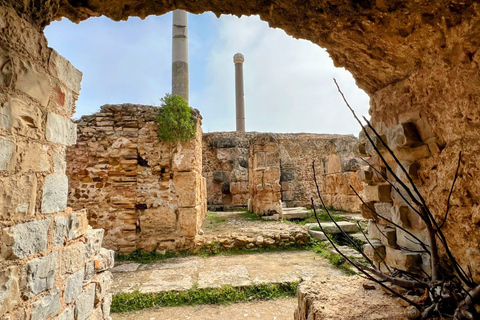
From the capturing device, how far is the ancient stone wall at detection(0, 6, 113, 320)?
1.39 m

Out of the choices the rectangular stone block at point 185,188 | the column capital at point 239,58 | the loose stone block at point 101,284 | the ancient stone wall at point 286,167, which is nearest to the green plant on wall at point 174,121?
the rectangular stone block at point 185,188

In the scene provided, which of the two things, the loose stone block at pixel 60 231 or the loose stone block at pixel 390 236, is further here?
the loose stone block at pixel 390 236

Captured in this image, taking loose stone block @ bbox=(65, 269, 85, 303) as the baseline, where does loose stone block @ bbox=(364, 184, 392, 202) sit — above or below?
above

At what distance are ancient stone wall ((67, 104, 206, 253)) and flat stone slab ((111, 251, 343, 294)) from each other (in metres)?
0.73

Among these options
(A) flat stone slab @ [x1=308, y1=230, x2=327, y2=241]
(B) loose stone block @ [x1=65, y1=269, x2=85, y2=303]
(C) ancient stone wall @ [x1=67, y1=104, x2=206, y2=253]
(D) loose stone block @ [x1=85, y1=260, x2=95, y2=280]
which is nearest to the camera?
(B) loose stone block @ [x1=65, y1=269, x2=85, y2=303]

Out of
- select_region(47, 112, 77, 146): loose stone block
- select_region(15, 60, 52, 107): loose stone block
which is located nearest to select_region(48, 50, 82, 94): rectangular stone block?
select_region(15, 60, 52, 107): loose stone block

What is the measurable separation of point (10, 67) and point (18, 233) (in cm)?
92

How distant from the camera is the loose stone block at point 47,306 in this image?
1538 millimetres

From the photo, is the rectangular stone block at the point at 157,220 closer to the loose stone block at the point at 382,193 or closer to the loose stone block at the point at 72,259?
the loose stone block at the point at 72,259

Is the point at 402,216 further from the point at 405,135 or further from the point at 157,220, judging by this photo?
the point at 157,220

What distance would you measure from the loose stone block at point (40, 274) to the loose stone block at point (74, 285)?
24 centimetres

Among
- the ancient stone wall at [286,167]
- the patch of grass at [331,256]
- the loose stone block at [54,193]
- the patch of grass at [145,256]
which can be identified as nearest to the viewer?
the loose stone block at [54,193]

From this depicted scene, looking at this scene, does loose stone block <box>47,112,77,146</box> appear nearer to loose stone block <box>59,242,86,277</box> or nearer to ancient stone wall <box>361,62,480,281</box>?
loose stone block <box>59,242,86,277</box>

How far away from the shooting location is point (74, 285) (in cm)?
202
